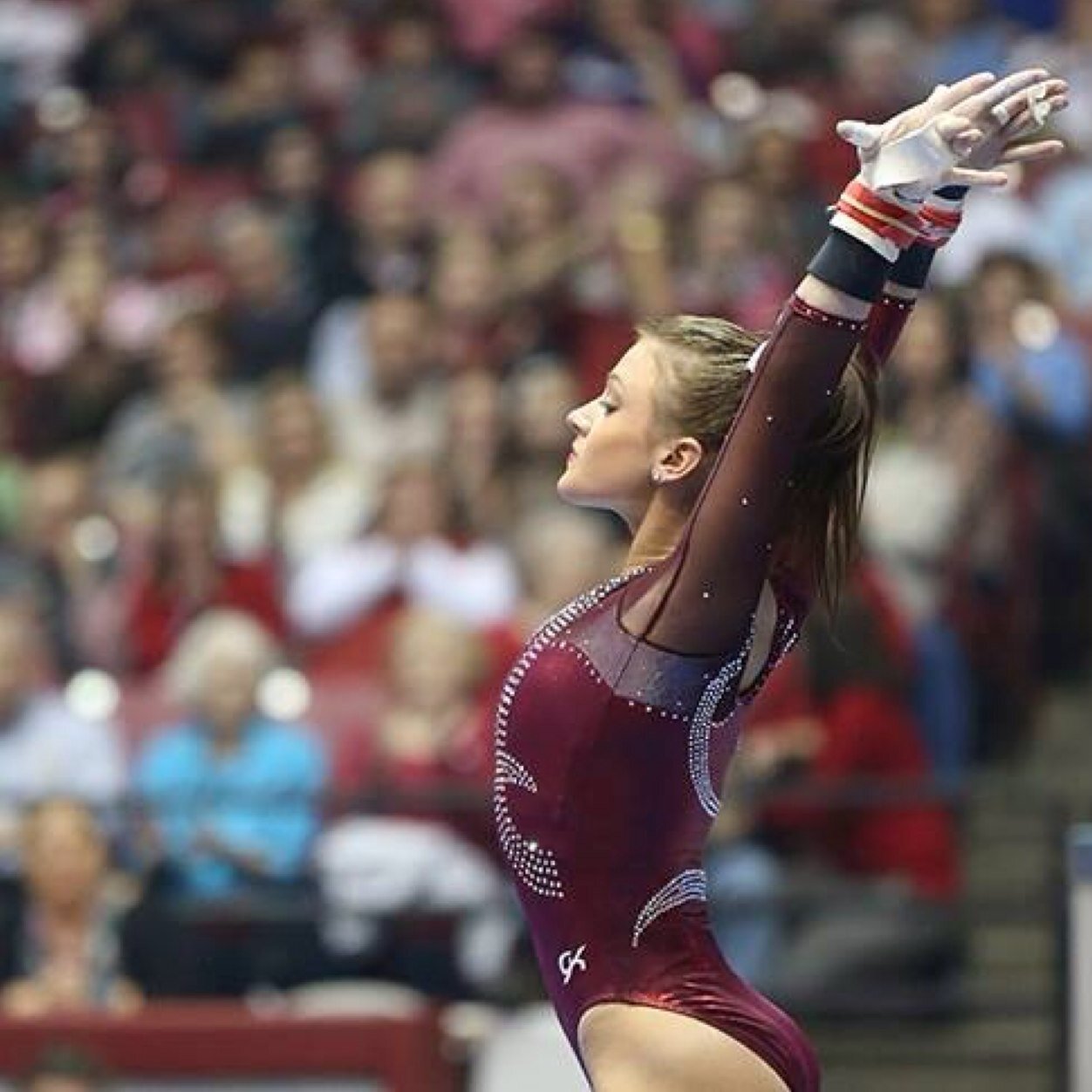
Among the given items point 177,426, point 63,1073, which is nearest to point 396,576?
point 177,426

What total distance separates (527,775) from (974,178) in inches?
37.2

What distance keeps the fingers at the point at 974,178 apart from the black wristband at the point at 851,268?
123 mm

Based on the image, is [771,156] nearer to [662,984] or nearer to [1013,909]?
[1013,909]

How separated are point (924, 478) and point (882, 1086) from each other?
5.31 feet

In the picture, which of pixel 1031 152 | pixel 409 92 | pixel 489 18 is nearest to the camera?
pixel 1031 152

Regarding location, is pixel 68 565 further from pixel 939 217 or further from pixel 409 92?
pixel 939 217

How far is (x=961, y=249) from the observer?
9.45 meters

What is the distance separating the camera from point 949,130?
359cm

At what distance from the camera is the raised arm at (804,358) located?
3621 mm

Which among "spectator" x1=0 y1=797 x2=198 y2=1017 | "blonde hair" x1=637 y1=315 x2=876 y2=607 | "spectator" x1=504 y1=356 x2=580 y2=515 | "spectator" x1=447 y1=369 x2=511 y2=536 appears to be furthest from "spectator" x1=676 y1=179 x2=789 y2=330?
"blonde hair" x1=637 y1=315 x2=876 y2=607

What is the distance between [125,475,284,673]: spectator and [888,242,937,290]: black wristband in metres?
4.87

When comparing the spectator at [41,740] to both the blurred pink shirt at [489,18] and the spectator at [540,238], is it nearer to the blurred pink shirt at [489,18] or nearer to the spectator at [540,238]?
the spectator at [540,238]

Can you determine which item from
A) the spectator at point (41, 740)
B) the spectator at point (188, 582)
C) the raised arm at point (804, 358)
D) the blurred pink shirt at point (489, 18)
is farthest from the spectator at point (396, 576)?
the raised arm at point (804, 358)

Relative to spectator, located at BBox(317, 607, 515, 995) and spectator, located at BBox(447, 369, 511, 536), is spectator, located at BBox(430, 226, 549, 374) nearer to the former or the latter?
spectator, located at BBox(447, 369, 511, 536)
